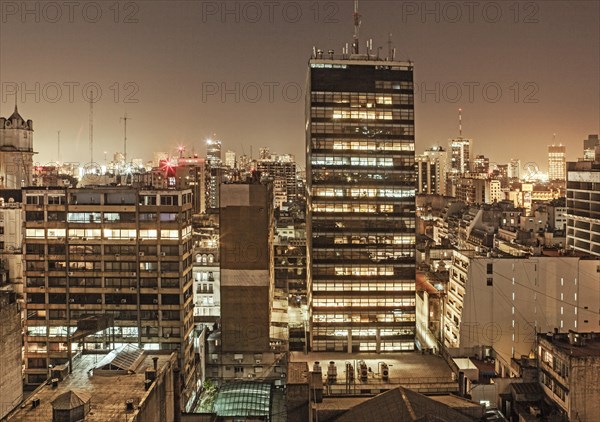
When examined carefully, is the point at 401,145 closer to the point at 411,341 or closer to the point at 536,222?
the point at 411,341

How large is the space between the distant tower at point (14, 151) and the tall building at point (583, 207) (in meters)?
52.1

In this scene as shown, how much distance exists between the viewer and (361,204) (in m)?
41.6

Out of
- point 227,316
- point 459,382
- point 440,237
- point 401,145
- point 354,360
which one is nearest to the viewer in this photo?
point 459,382

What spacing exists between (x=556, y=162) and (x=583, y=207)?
395ft

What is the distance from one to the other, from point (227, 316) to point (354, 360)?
351 inches

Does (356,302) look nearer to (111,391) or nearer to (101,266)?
(101,266)

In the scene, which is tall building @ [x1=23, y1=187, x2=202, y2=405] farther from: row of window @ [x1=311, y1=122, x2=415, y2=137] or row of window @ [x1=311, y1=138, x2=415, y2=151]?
row of window @ [x1=311, y1=122, x2=415, y2=137]

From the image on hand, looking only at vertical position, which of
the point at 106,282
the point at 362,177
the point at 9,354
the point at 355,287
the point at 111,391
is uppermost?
the point at 362,177

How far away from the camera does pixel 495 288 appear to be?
36500 millimetres

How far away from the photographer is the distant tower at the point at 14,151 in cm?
5497

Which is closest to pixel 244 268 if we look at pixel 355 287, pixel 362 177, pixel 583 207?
pixel 355 287

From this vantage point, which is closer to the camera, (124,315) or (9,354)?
(9,354)

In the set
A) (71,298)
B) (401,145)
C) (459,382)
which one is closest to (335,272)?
(401,145)

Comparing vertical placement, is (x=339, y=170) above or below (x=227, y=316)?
above
